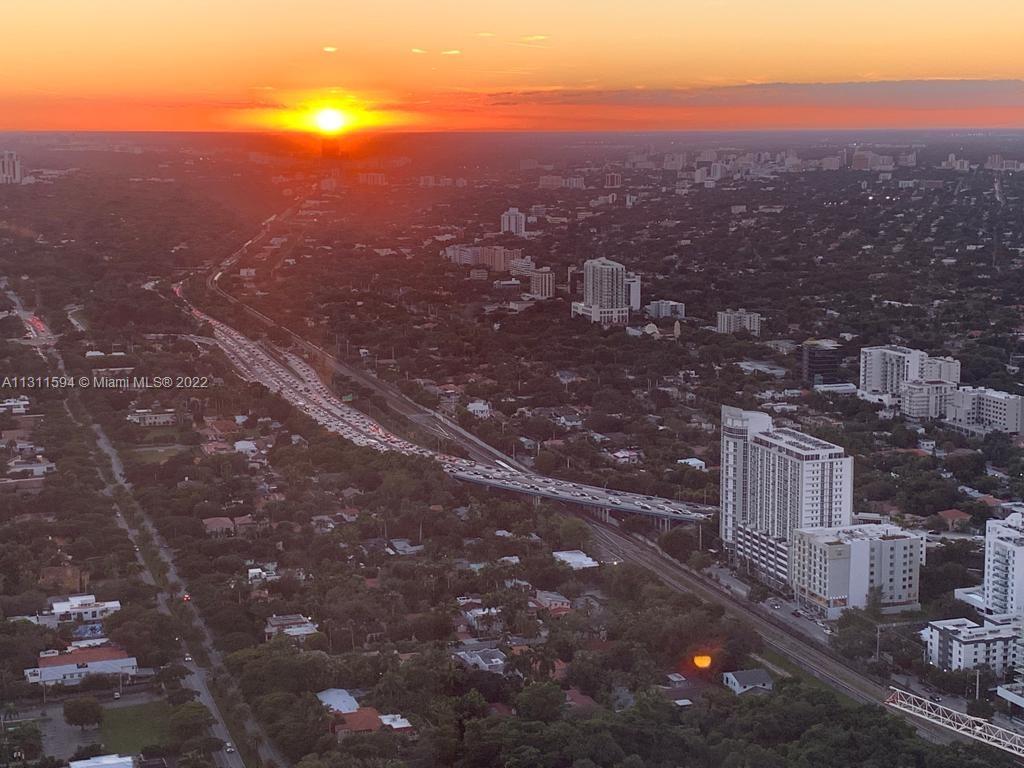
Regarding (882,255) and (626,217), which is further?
(626,217)

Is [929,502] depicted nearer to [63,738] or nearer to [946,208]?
[63,738]

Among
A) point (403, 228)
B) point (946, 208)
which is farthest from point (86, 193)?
point (946, 208)

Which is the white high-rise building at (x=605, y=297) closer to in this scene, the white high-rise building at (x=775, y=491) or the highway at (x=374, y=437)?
the highway at (x=374, y=437)

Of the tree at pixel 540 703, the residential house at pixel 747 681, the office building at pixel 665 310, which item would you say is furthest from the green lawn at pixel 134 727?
the office building at pixel 665 310

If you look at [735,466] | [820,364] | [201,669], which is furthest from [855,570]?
[820,364]

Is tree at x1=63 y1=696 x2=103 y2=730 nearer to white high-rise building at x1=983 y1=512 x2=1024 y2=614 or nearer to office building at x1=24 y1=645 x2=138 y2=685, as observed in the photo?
office building at x1=24 y1=645 x2=138 y2=685
